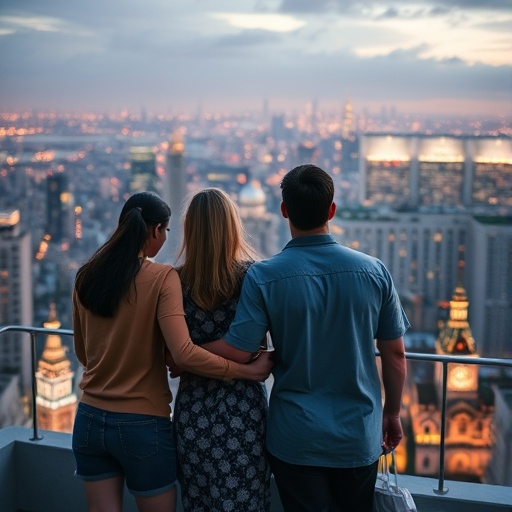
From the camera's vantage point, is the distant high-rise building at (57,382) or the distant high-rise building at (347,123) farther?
the distant high-rise building at (347,123)

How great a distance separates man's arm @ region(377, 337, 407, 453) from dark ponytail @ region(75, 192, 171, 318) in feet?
1.74

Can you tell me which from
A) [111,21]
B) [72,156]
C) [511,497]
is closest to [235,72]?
[111,21]

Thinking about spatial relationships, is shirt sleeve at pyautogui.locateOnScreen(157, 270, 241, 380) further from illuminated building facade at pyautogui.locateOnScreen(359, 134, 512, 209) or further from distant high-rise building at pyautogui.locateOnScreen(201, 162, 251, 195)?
distant high-rise building at pyautogui.locateOnScreen(201, 162, 251, 195)

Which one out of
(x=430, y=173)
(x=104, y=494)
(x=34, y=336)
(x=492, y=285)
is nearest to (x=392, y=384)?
(x=104, y=494)

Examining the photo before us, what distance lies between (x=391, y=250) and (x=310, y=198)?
3944 centimetres

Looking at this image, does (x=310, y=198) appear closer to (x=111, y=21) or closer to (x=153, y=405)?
(x=153, y=405)

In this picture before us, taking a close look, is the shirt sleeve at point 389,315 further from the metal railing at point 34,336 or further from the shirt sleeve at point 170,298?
the metal railing at point 34,336

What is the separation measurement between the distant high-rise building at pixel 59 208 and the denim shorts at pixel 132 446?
3650 cm

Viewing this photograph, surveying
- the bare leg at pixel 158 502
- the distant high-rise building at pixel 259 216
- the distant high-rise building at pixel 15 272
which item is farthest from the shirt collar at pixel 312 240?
the distant high-rise building at pixel 259 216

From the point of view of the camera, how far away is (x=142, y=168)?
41969mm

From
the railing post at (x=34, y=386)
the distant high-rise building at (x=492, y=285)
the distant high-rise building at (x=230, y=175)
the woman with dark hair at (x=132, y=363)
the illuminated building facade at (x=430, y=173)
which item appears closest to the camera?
the woman with dark hair at (x=132, y=363)

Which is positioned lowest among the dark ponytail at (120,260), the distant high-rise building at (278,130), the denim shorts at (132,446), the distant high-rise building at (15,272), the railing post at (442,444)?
the distant high-rise building at (15,272)

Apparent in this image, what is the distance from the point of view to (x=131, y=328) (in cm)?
156

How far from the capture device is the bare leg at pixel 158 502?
62.2 inches
